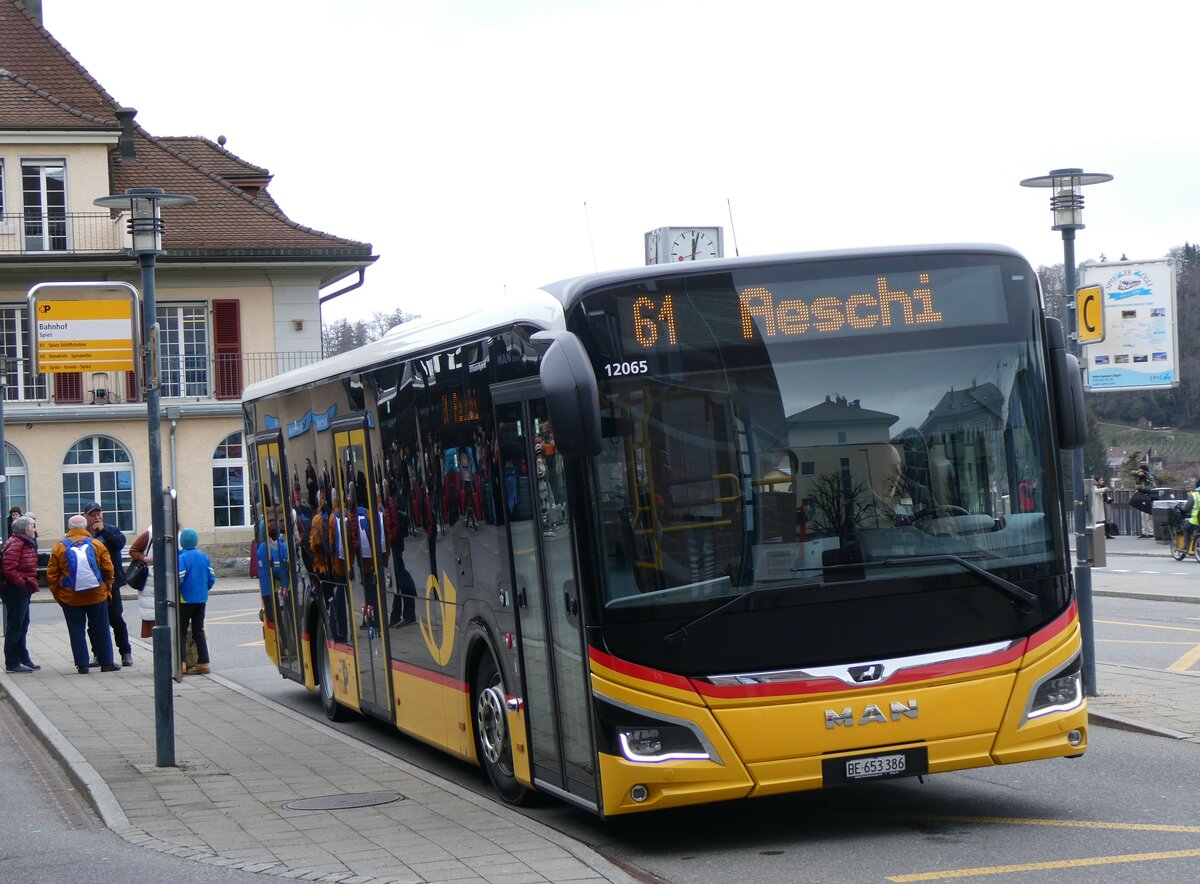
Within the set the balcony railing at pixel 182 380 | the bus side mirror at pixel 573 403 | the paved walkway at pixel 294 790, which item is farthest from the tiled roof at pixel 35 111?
the bus side mirror at pixel 573 403

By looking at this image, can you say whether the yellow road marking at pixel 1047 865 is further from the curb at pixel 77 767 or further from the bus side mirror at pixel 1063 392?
the curb at pixel 77 767

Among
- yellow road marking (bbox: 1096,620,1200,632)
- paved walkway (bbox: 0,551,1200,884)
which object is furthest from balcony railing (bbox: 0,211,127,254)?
yellow road marking (bbox: 1096,620,1200,632)

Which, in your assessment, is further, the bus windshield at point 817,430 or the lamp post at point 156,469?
the lamp post at point 156,469

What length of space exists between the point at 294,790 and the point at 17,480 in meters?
35.1

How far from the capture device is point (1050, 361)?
8.59 meters

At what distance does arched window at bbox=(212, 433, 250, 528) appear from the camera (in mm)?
44219

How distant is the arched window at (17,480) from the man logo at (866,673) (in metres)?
38.4

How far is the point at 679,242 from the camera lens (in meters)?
14.7

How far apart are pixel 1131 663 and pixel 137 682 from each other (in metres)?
10.4

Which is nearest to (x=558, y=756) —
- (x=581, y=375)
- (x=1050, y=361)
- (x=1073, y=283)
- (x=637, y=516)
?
(x=637, y=516)

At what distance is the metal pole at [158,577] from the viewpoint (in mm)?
11648

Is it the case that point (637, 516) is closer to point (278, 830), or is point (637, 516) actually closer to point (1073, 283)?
point (278, 830)

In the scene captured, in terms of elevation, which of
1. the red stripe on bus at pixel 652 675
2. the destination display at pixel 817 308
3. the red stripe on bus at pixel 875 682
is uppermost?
the destination display at pixel 817 308

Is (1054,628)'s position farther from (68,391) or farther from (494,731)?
(68,391)
